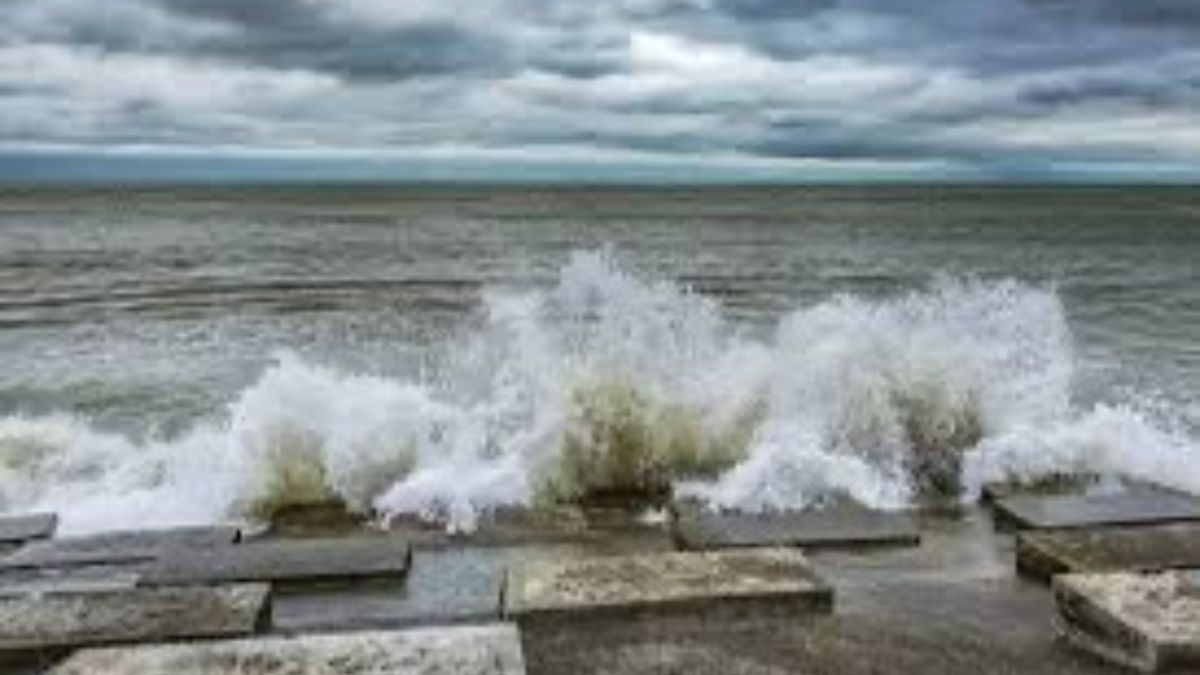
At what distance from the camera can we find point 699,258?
40.6m

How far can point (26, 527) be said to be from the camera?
707cm

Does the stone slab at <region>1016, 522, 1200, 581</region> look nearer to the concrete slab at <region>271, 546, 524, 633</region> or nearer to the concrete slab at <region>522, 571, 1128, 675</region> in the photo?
the concrete slab at <region>522, 571, 1128, 675</region>

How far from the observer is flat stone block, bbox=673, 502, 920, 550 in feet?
20.1

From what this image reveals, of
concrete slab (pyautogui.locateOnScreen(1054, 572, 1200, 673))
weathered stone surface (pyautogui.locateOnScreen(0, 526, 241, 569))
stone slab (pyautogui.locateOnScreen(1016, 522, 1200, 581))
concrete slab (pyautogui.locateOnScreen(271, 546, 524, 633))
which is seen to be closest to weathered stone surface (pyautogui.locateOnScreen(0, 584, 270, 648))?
concrete slab (pyautogui.locateOnScreen(271, 546, 524, 633))

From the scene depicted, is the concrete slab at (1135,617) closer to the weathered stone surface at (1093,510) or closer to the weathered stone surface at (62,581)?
the weathered stone surface at (1093,510)

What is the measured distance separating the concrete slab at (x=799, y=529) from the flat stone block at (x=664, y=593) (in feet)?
3.15

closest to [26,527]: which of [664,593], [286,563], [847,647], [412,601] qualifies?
[286,563]

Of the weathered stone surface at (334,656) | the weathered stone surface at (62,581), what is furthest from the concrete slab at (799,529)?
the weathered stone surface at (62,581)

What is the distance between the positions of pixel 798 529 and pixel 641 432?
200 centimetres

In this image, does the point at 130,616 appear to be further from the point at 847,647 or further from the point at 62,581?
the point at 847,647

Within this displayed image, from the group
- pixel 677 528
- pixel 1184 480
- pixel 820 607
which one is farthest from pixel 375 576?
pixel 1184 480

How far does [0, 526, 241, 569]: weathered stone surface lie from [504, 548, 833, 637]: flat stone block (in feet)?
6.16

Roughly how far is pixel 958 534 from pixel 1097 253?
129 feet

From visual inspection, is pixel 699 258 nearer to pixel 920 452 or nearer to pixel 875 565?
pixel 920 452
